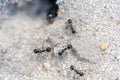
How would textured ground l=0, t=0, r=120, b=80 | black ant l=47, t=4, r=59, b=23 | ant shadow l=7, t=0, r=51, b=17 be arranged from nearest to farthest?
textured ground l=0, t=0, r=120, b=80 < black ant l=47, t=4, r=59, b=23 < ant shadow l=7, t=0, r=51, b=17

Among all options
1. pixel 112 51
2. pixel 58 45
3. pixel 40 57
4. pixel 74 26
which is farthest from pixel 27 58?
pixel 112 51

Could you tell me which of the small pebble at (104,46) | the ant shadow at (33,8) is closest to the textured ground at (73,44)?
the small pebble at (104,46)

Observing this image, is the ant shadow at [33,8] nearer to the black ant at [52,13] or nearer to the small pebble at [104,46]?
the black ant at [52,13]

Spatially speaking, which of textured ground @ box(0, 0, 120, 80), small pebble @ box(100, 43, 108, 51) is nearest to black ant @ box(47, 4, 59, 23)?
textured ground @ box(0, 0, 120, 80)

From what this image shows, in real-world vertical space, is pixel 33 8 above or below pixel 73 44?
above

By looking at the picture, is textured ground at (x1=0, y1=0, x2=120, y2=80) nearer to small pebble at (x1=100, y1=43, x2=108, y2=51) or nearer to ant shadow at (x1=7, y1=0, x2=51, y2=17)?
small pebble at (x1=100, y1=43, x2=108, y2=51)

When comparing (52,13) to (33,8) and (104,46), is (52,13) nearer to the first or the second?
(33,8)

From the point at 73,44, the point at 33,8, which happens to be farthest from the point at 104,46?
the point at 33,8

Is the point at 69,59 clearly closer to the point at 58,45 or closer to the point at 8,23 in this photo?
the point at 58,45

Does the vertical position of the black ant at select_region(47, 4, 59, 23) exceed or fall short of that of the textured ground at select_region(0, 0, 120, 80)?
it exceeds it
